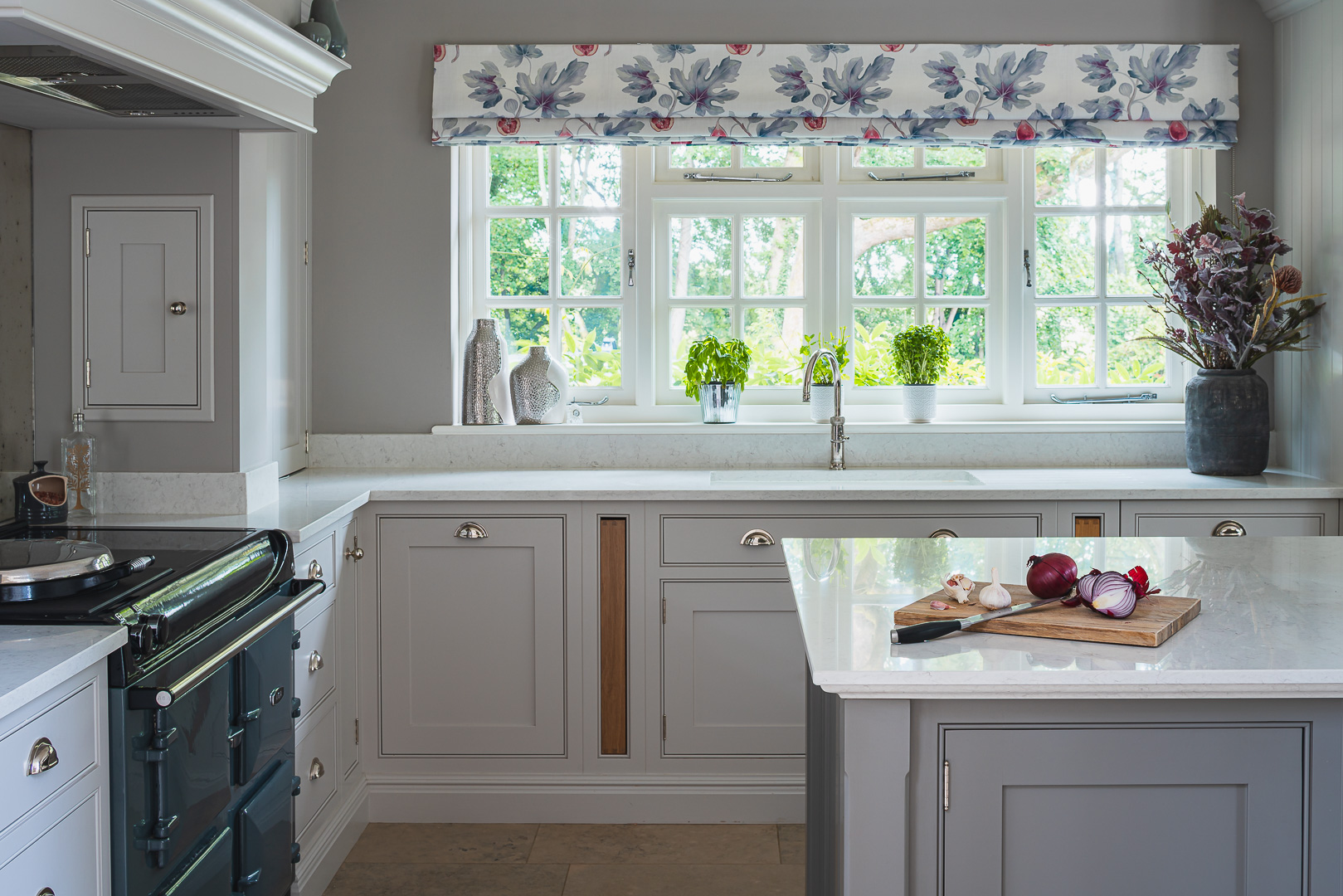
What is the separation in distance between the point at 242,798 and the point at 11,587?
1.95 ft

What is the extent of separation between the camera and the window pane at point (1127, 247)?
3.68 metres

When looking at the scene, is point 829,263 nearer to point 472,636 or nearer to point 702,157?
point 702,157

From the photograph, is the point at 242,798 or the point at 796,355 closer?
the point at 242,798

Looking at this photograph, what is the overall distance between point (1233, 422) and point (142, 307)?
9.42ft

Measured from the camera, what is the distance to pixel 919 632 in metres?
1.41

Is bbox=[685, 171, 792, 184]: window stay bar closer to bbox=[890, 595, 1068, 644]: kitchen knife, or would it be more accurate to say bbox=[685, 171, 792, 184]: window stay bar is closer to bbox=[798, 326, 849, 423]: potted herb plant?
bbox=[798, 326, 849, 423]: potted herb plant

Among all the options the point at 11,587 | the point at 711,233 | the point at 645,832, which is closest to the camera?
the point at 11,587

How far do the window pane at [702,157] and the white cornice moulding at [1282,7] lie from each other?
66.4 inches

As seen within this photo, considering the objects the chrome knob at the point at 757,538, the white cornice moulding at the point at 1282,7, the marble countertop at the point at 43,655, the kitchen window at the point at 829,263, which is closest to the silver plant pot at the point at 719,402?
the kitchen window at the point at 829,263

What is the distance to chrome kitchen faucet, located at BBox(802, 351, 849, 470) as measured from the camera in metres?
3.37

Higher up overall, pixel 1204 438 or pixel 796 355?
pixel 796 355

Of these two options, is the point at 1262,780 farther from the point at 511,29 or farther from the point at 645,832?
the point at 511,29

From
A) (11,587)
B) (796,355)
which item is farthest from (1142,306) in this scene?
(11,587)

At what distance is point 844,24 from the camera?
3426 millimetres
